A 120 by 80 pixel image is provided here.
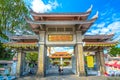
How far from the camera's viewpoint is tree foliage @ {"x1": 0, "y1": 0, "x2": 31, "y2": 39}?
1894 cm

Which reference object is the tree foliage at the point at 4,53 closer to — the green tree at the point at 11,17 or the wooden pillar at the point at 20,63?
the green tree at the point at 11,17

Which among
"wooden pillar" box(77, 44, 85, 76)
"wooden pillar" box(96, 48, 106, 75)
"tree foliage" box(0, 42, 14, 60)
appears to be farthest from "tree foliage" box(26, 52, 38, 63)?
"wooden pillar" box(77, 44, 85, 76)

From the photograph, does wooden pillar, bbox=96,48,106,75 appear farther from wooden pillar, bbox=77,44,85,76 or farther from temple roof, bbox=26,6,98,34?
temple roof, bbox=26,6,98,34

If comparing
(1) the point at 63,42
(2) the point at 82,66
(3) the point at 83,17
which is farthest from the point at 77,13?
(2) the point at 82,66

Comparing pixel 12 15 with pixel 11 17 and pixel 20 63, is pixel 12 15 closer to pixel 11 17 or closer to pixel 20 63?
pixel 11 17

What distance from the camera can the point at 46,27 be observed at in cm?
1392

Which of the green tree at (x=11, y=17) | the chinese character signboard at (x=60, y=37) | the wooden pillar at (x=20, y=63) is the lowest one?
the wooden pillar at (x=20, y=63)

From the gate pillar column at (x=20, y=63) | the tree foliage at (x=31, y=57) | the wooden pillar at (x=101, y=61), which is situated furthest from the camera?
the tree foliage at (x=31, y=57)

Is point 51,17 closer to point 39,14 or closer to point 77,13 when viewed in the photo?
point 39,14

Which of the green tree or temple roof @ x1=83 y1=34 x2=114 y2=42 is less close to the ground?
the green tree

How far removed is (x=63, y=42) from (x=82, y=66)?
2.97 meters

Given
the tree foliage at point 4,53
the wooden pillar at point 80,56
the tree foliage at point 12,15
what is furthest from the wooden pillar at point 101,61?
the tree foliage at point 4,53

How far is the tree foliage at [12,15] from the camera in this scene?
1894 cm

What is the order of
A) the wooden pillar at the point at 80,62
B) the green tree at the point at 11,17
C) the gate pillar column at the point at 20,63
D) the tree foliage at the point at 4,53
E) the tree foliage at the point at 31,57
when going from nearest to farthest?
the wooden pillar at the point at 80,62
the gate pillar column at the point at 20,63
the tree foliage at the point at 4,53
the green tree at the point at 11,17
the tree foliage at the point at 31,57
